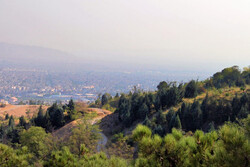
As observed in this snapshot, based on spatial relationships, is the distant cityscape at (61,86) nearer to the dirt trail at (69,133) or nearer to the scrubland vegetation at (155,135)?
the scrubland vegetation at (155,135)

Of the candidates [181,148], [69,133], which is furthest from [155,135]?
[69,133]

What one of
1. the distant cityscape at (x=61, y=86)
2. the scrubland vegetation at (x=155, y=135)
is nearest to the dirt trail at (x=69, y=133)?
the scrubland vegetation at (x=155, y=135)

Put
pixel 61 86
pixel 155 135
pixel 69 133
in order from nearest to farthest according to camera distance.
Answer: pixel 155 135 → pixel 69 133 → pixel 61 86

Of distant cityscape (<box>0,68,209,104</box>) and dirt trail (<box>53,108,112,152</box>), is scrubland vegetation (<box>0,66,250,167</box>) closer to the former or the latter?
dirt trail (<box>53,108,112,152</box>)

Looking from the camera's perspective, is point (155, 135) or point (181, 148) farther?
point (155, 135)

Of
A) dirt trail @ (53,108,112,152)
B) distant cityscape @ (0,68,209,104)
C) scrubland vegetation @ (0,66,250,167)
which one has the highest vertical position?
scrubland vegetation @ (0,66,250,167)

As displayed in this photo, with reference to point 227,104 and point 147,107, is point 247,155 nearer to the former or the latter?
point 227,104

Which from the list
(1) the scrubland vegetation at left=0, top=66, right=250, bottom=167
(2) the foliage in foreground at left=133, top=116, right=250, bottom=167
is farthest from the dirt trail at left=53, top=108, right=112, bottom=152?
(2) the foliage in foreground at left=133, top=116, right=250, bottom=167

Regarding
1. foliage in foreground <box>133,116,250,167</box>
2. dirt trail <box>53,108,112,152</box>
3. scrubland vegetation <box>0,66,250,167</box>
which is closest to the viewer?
foliage in foreground <box>133,116,250,167</box>

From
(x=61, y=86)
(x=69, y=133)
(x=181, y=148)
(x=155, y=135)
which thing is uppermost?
(x=155, y=135)

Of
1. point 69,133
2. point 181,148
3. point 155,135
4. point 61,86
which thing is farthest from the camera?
point 61,86

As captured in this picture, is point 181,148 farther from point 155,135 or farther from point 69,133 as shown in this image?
point 69,133

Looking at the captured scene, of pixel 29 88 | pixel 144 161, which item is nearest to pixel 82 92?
pixel 29 88

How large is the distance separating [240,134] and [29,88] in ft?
440
